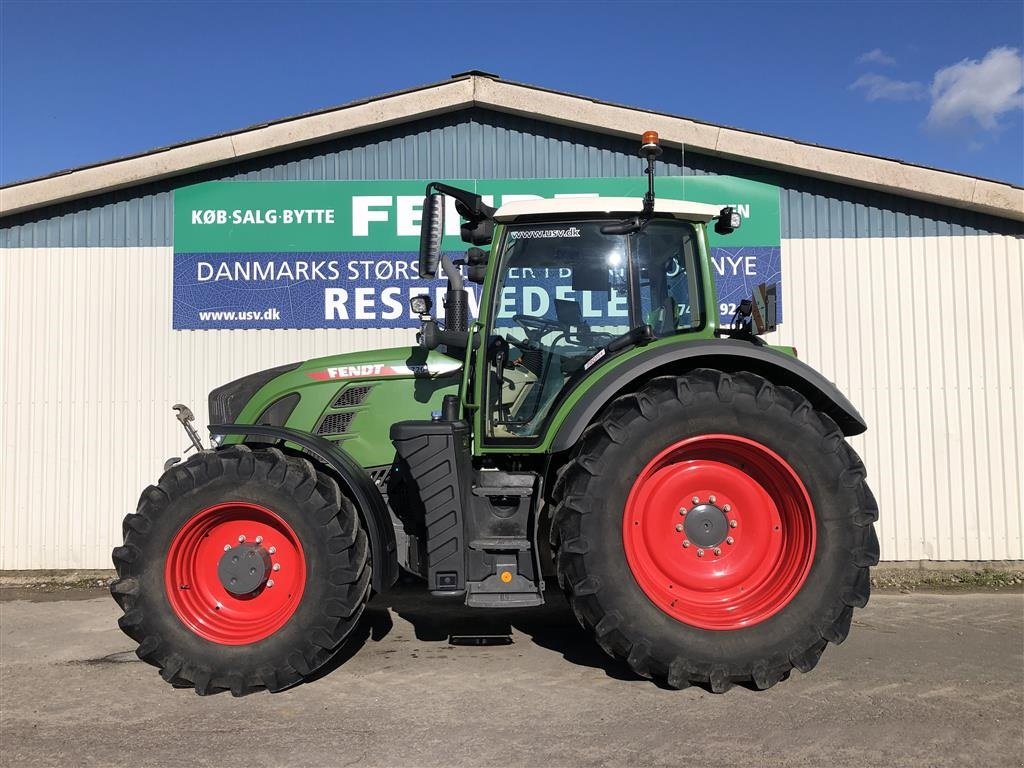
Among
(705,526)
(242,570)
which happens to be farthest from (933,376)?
(242,570)

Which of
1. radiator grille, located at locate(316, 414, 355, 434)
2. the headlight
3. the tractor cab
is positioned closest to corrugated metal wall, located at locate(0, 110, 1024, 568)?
radiator grille, located at locate(316, 414, 355, 434)

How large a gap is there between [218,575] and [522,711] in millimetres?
1571

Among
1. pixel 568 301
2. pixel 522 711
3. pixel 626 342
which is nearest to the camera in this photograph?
pixel 522 711

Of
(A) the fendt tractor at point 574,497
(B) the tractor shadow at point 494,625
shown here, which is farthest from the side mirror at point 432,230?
(B) the tractor shadow at point 494,625

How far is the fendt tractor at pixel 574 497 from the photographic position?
298 cm

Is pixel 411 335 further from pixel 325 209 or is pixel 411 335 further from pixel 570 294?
pixel 570 294

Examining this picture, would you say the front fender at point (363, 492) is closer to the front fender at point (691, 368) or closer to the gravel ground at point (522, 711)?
the gravel ground at point (522, 711)

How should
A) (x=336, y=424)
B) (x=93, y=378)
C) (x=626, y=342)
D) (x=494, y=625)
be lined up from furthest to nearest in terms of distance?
Result: (x=93, y=378) → (x=494, y=625) → (x=336, y=424) → (x=626, y=342)

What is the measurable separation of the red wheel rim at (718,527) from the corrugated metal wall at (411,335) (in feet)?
10.4

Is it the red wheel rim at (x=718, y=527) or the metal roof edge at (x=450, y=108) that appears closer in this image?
the red wheel rim at (x=718, y=527)

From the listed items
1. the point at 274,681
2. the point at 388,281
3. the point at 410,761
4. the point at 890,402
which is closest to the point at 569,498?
the point at 410,761

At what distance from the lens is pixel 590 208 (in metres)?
3.39

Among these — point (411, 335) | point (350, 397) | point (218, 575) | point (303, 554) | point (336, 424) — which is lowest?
point (218, 575)

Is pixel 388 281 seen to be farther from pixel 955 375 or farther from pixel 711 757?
pixel 955 375
